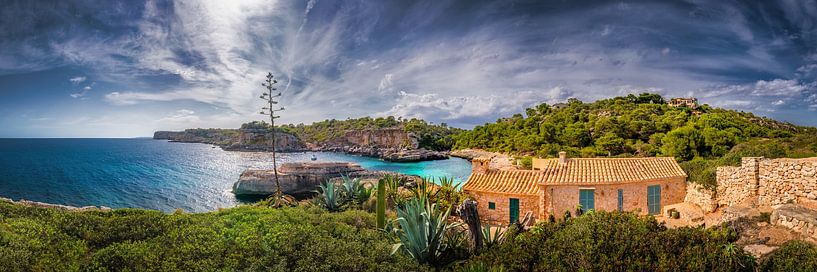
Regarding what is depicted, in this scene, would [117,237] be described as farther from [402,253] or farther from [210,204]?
[210,204]

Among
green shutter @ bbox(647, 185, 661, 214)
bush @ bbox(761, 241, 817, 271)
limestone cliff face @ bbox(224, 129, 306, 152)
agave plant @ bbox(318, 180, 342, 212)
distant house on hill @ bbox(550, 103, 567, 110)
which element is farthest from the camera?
limestone cliff face @ bbox(224, 129, 306, 152)

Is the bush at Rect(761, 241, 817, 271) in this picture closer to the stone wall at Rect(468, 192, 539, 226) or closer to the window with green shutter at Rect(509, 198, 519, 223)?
the stone wall at Rect(468, 192, 539, 226)

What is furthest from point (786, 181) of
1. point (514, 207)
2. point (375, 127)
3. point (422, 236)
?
point (375, 127)

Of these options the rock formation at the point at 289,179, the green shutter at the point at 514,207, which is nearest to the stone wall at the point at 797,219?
the green shutter at the point at 514,207

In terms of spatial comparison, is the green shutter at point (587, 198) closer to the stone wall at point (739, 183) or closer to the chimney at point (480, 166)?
the chimney at point (480, 166)

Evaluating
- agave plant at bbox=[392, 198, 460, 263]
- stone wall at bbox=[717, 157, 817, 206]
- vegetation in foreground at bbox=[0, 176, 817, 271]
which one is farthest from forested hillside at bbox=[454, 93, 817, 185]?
agave plant at bbox=[392, 198, 460, 263]

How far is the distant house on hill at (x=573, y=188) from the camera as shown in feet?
41.8

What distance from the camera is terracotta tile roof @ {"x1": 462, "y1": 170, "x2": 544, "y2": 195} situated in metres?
13.3

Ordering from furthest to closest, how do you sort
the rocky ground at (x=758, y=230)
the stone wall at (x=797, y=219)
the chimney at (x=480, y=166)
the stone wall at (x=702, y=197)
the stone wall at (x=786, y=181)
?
the chimney at (x=480, y=166), the stone wall at (x=702, y=197), the stone wall at (x=786, y=181), the stone wall at (x=797, y=219), the rocky ground at (x=758, y=230)

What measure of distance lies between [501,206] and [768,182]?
297 inches

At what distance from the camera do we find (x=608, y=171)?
13828 millimetres

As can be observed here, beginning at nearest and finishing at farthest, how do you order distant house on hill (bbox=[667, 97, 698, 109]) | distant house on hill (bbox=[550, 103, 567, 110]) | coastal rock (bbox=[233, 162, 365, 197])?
1. coastal rock (bbox=[233, 162, 365, 197])
2. distant house on hill (bbox=[667, 97, 698, 109])
3. distant house on hill (bbox=[550, 103, 567, 110])

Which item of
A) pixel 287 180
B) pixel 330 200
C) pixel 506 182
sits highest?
pixel 506 182

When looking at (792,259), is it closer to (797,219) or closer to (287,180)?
(797,219)
